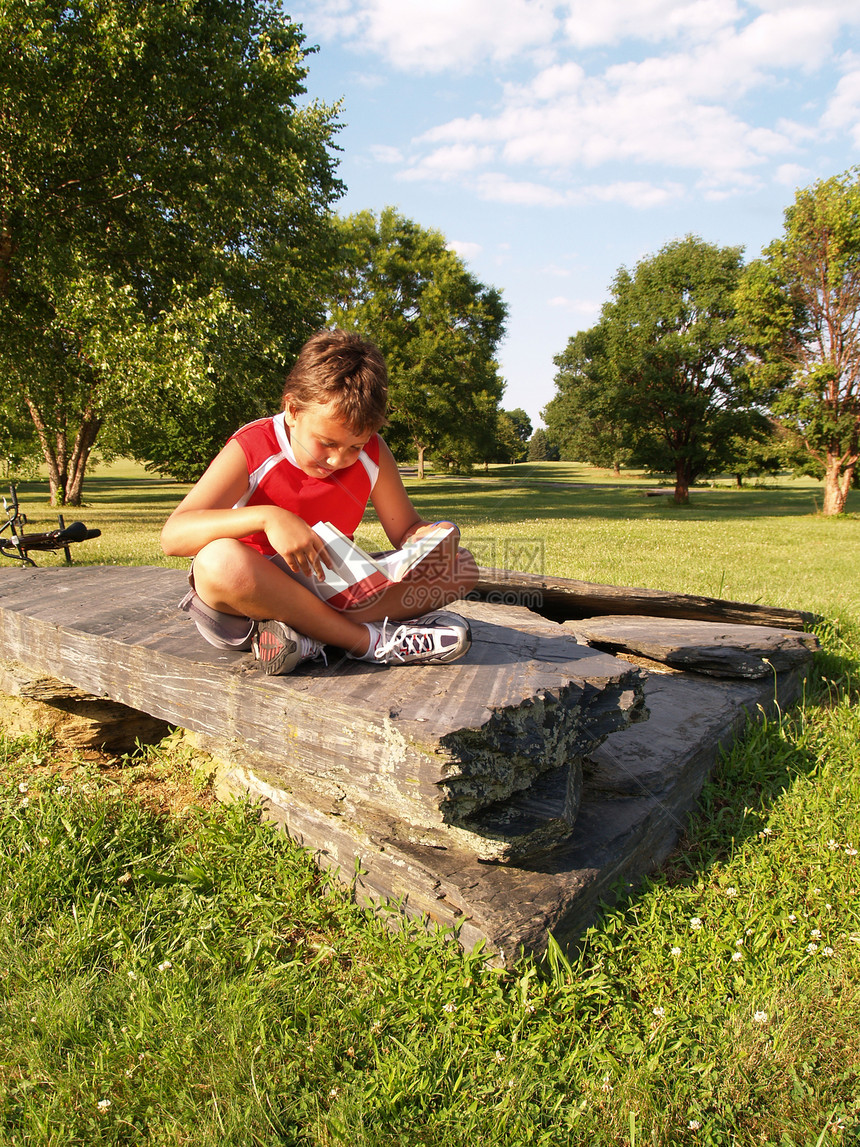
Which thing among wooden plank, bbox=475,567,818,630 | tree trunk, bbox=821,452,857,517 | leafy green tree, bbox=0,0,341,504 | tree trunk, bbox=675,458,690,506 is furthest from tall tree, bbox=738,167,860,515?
wooden plank, bbox=475,567,818,630

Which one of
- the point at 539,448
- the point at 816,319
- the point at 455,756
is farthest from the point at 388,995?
the point at 539,448

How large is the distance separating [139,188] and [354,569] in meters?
16.0

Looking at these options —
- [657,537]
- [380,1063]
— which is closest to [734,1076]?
[380,1063]

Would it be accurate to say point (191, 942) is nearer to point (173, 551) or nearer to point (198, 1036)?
point (198, 1036)

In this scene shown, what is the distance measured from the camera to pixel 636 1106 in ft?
6.54

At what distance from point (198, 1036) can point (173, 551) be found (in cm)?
174

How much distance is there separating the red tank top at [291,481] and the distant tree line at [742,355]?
87.4 ft

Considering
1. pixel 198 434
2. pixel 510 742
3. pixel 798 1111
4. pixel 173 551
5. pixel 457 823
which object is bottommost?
pixel 798 1111

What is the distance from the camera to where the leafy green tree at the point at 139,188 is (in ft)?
43.3

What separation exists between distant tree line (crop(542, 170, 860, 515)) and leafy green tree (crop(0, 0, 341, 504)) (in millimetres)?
17979

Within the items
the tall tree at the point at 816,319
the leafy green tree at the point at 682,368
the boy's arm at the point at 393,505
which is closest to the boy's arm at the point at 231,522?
the boy's arm at the point at 393,505

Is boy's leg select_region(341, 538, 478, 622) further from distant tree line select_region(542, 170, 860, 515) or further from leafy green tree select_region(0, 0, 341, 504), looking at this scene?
distant tree line select_region(542, 170, 860, 515)

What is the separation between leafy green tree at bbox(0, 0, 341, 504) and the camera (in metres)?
13.2

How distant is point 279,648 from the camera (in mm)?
2822
